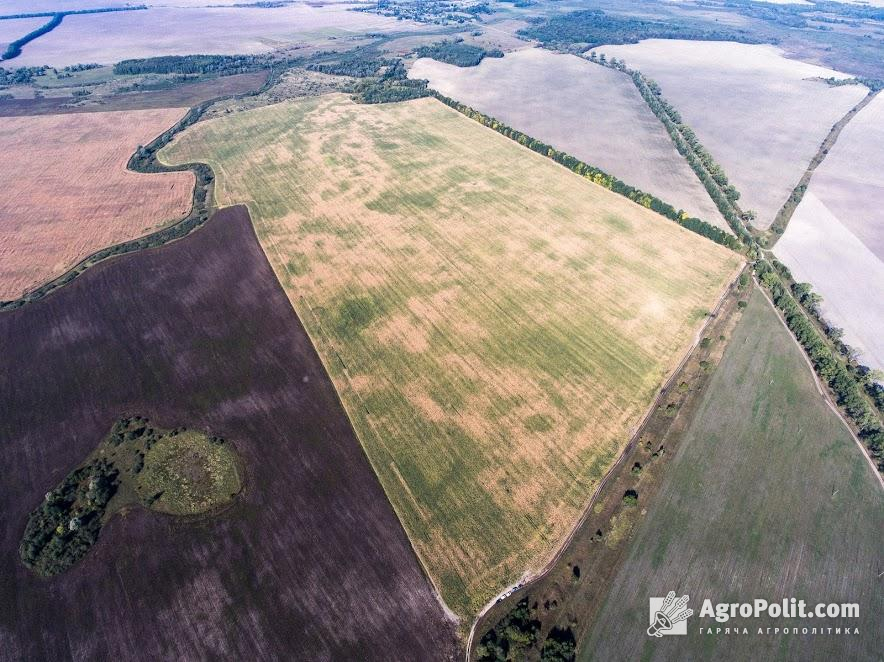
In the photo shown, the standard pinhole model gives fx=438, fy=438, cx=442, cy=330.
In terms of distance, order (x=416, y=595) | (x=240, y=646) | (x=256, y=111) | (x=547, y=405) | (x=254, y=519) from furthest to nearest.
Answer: (x=256, y=111), (x=547, y=405), (x=254, y=519), (x=416, y=595), (x=240, y=646)

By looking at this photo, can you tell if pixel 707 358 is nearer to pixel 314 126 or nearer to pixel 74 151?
pixel 314 126

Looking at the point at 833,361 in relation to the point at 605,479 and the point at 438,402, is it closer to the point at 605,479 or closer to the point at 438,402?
the point at 605,479

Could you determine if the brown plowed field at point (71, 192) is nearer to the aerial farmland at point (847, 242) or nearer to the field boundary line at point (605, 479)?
the field boundary line at point (605, 479)

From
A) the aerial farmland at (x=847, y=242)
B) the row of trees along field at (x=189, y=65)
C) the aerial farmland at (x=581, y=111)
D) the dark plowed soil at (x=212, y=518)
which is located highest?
the row of trees along field at (x=189, y=65)

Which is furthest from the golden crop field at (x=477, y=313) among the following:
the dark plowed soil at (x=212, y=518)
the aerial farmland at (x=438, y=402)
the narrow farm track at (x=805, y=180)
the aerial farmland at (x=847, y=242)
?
the narrow farm track at (x=805, y=180)

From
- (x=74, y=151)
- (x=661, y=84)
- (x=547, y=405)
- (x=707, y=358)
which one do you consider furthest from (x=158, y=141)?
(x=661, y=84)

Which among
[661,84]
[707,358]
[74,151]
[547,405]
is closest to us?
[547,405]
